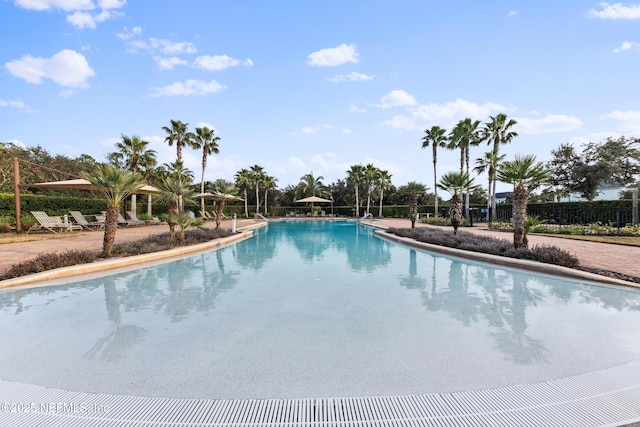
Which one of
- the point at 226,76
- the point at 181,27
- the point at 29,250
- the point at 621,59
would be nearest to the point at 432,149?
the point at 621,59

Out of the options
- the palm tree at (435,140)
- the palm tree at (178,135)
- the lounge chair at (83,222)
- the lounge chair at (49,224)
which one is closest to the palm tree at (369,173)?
the palm tree at (435,140)

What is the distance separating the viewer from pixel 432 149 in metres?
28.1

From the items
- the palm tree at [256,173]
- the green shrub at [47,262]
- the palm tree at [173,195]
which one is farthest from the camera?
the palm tree at [256,173]

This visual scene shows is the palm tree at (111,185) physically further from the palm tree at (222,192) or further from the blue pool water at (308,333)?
the palm tree at (222,192)

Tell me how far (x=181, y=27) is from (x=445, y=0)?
1104 cm

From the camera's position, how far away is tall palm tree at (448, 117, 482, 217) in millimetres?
23406

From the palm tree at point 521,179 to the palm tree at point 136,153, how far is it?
68.1 feet

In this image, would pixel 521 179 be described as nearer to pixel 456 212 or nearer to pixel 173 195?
pixel 456 212

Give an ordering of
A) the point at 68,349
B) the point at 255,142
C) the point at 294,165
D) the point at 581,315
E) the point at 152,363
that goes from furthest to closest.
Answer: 1. the point at 294,165
2. the point at 255,142
3. the point at 581,315
4. the point at 68,349
5. the point at 152,363

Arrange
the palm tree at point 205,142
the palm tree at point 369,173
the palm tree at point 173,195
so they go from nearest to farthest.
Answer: the palm tree at point 173,195, the palm tree at point 205,142, the palm tree at point 369,173

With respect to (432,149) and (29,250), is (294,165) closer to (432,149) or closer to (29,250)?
(432,149)

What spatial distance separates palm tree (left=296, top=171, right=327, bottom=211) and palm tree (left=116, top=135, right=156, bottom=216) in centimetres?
2113

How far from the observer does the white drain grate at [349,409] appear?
1962mm

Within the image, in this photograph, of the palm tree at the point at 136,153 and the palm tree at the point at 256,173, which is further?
the palm tree at the point at 256,173
